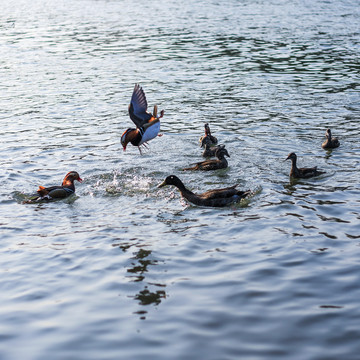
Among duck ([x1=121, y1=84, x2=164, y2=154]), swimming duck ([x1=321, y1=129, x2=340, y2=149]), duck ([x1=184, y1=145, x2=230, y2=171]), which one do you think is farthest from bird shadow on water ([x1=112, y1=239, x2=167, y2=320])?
swimming duck ([x1=321, y1=129, x2=340, y2=149])

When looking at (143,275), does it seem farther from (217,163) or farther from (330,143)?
(330,143)

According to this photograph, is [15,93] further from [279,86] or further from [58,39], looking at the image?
[58,39]

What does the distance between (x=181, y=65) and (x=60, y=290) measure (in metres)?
21.7

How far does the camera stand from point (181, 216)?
521 inches

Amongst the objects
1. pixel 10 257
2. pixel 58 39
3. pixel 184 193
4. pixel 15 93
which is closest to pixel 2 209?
pixel 10 257

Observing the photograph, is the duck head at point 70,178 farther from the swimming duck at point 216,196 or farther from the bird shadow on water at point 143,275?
the bird shadow on water at point 143,275

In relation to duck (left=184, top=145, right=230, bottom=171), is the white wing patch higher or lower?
higher

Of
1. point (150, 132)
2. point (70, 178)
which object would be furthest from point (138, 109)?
point (70, 178)

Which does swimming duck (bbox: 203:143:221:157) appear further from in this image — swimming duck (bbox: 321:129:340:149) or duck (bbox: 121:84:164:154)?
swimming duck (bbox: 321:129:340:149)

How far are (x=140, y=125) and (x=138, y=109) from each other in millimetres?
620

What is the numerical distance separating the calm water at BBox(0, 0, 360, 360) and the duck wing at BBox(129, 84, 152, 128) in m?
1.25

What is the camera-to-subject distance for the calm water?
28.3 ft

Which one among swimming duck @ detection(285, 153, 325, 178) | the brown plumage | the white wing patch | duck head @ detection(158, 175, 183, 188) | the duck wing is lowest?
the brown plumage

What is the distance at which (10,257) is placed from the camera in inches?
451
